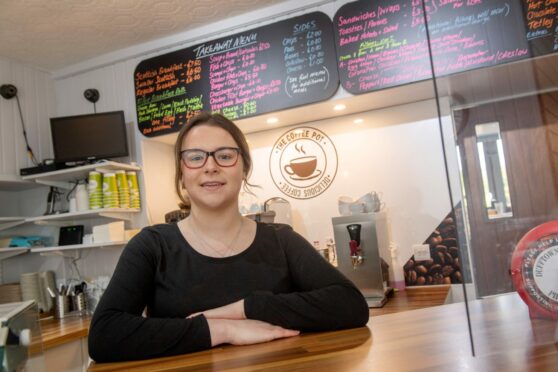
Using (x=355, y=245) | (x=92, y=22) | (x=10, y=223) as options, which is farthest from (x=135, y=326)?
(x=10, y=223)

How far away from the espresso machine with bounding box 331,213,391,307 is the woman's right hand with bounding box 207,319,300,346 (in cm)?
145

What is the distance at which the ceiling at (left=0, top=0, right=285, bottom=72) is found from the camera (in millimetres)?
2588

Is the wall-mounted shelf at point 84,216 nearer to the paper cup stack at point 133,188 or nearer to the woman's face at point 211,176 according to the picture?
the paper cup stack at point 133,188

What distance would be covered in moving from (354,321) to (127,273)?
1.99ft

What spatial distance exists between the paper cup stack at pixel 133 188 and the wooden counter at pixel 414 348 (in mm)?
2144

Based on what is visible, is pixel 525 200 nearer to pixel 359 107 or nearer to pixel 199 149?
pixel 199 149

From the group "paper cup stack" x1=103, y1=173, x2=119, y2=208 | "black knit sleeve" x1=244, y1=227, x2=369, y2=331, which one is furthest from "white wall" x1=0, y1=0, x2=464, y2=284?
"black knit sleeve" x1=244, y1=227, x2=369, y2=331

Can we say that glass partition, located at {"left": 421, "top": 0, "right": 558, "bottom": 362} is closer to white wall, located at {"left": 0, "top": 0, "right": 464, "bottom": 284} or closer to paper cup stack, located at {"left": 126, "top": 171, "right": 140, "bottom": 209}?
white wall, located at {"left": 0, "top": 0, "right": 464, "bottom": 284}

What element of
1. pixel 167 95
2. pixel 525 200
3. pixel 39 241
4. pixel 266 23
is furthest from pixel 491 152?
pixel 39 241

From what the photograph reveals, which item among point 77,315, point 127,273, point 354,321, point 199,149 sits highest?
point 199,149

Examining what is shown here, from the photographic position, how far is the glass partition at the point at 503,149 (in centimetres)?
48

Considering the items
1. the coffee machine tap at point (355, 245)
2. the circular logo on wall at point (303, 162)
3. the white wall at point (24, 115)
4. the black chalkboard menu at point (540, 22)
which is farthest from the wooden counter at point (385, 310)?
the black chalkboard menu at point (540, 22)

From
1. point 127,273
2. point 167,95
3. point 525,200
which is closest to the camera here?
point 525,200

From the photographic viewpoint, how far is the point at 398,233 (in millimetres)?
2740
